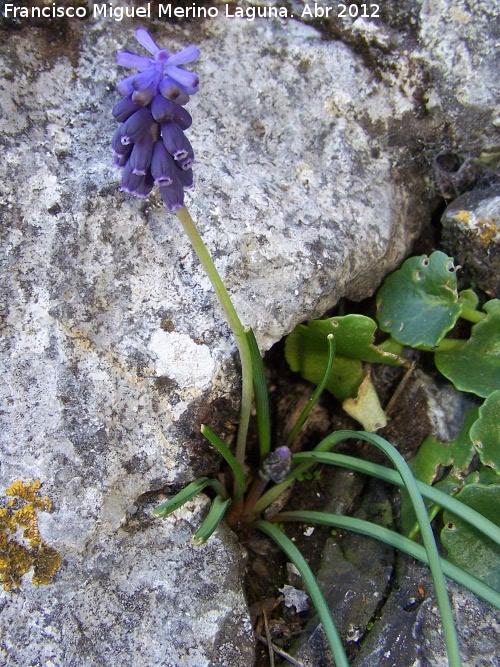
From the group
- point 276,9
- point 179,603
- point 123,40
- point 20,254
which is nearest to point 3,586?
point 179,603

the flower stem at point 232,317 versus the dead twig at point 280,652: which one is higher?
the flower stem at point 232,317

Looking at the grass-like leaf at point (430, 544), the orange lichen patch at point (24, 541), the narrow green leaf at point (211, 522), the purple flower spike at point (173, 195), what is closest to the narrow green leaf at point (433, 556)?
the grass-like leaf at point (430, 544)

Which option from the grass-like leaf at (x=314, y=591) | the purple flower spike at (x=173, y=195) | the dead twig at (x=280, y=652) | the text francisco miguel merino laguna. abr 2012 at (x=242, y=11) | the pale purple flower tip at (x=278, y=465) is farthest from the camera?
the text francisco miguel merino laguna. abr 2012 at (x=242, y=11)

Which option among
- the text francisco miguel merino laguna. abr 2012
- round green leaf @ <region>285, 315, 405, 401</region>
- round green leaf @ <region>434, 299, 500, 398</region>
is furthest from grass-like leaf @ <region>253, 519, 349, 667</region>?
the text francisco miguel merino laguna. abr 2012

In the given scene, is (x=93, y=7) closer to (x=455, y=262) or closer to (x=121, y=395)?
(x=121, y=395)

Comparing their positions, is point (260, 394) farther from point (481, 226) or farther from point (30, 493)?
point (481, 226)

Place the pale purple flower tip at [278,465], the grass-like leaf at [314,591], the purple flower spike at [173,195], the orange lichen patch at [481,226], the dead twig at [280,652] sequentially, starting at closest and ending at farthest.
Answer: the purple flower spike at [173,195] < the grass-like leaf at [314,591] < the dead twig at [280,652] < the pale purple flower tip at [278,465] < the orange lichen patch at [481,226]

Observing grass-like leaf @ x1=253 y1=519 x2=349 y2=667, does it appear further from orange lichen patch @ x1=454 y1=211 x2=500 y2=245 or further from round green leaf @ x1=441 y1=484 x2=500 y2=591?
orange lichen patch @ x1=454 y1=211 x2=500 y2=245

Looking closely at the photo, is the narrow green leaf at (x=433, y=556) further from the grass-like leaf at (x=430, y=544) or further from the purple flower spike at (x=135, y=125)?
the purple flower spike at (x=135, y=125)
